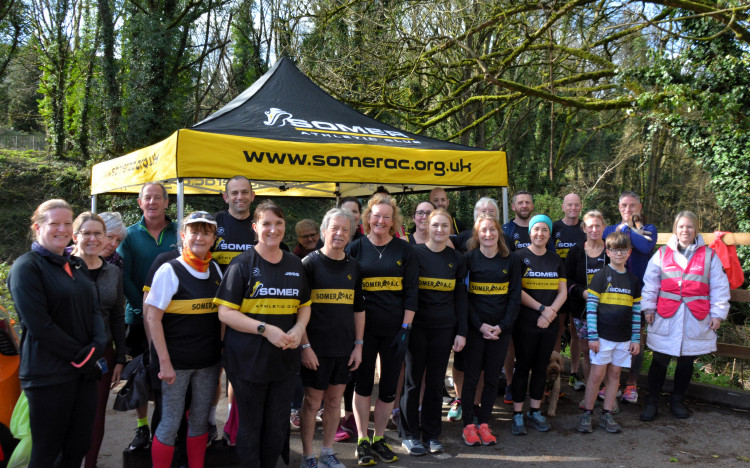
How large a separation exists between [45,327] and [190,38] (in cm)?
1748

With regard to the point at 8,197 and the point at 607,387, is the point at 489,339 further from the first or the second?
the point at 8,197

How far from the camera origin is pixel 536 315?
412 cm

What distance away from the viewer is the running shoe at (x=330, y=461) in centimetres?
337

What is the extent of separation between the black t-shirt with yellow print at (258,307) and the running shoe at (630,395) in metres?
Answer: 3.54

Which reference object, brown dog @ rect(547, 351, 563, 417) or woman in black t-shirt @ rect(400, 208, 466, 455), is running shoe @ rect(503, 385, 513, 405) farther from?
woman in black t-shirt @ rect(400, 208, 466, 455)

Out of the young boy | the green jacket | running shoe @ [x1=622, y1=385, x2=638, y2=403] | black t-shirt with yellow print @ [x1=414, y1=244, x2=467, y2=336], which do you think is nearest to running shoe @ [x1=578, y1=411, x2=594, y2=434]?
the young boy

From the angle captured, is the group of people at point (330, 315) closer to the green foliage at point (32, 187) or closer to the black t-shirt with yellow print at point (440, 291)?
the black t-shirt with yellow print at point (440, 291)

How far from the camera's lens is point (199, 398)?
302cm

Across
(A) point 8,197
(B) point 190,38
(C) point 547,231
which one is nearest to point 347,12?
(C) point 547,231

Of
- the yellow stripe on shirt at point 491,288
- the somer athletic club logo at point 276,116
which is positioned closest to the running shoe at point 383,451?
the yellow stripe on shirt at point 491,288

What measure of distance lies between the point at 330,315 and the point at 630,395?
334 centimetres

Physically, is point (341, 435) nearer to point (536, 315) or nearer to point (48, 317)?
point (536, 315)

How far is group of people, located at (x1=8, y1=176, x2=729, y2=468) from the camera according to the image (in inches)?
105

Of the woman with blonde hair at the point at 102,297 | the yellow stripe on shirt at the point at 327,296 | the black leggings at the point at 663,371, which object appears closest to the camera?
the woman with blonde hair at the point at 102,297
